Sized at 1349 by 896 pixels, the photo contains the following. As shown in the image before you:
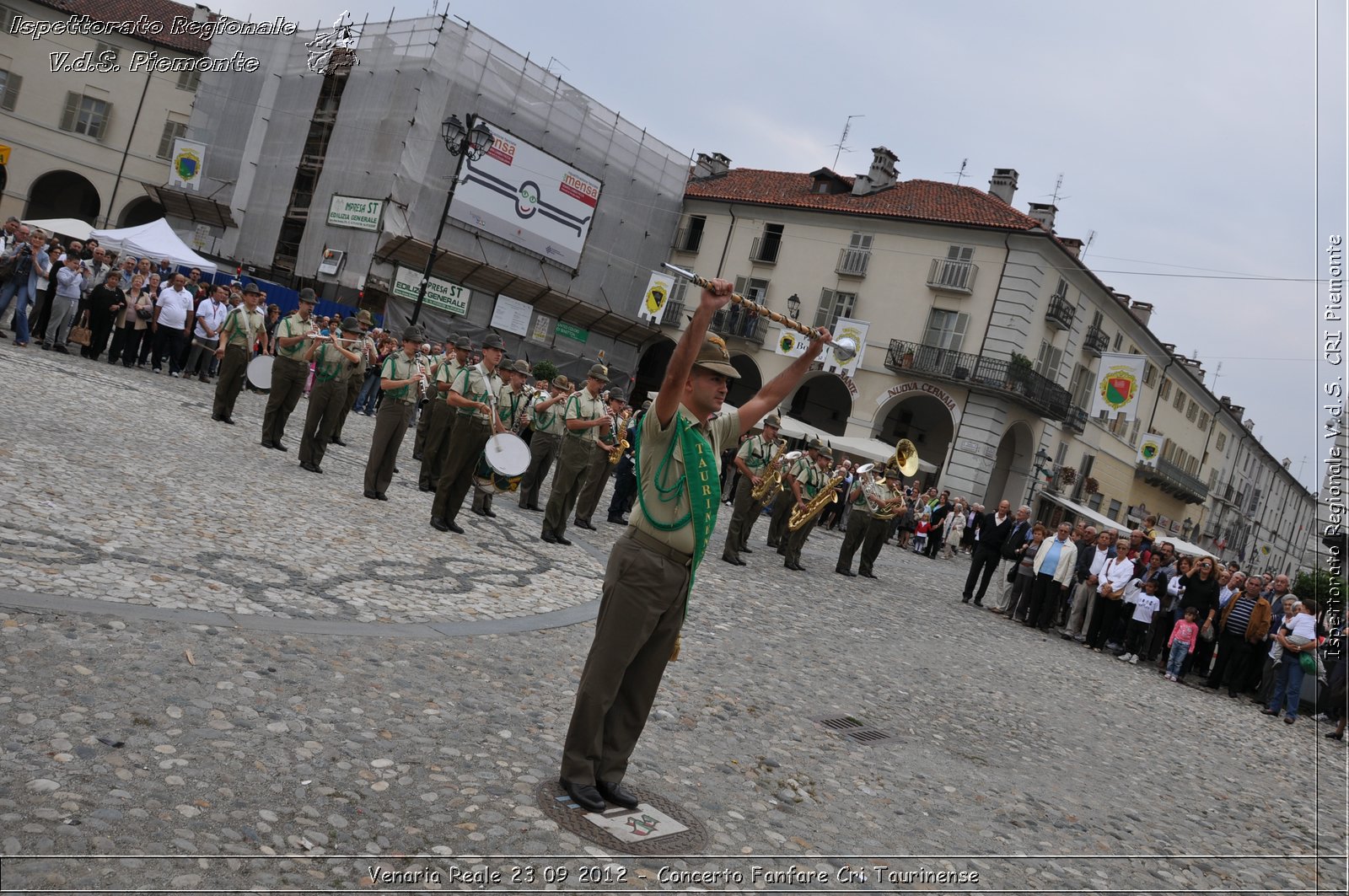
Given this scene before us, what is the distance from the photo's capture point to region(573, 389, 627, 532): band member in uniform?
14.0 m

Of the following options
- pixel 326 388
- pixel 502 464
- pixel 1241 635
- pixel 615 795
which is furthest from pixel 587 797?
pixel 1241 635

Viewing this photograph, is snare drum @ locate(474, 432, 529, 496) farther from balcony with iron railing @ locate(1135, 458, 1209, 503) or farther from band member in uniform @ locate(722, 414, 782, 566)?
balcony with iron railing @ locate(1135, 458, 1209, 503)

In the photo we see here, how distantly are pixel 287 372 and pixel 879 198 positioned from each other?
3266cm

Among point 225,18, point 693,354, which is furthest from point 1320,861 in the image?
point 225,18

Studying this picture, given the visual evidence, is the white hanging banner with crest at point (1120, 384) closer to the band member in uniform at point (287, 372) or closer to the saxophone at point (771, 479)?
the saxophone at point (771, 479)

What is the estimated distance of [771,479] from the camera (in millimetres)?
16719

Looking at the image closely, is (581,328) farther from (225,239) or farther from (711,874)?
(711,874)

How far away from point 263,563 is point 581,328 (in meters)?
35.6

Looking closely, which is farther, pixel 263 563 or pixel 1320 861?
pixel 263 563

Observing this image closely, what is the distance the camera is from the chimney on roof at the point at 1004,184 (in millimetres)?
42188

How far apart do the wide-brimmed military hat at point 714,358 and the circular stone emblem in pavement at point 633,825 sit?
1.98 m

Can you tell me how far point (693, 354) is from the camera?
4.48 m

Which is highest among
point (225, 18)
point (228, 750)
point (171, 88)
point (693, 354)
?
point (225, 18)

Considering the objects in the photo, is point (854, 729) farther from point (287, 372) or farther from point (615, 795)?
point (287, 372)
